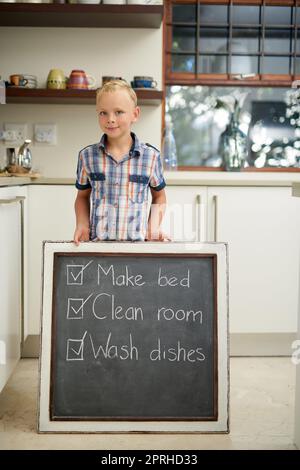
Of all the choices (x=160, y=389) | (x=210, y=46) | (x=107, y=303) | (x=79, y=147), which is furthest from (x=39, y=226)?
(x=210, y=46)

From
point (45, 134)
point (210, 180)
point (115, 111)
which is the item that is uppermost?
point (45, 134)

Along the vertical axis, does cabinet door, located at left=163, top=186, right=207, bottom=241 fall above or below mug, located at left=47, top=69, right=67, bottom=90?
below

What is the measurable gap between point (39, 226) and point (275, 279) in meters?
1.19

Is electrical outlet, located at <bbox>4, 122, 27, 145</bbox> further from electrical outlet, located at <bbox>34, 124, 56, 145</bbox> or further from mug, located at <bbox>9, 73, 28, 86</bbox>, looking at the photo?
mug, located at <bbox>9, 73, 28, 86</bbox>

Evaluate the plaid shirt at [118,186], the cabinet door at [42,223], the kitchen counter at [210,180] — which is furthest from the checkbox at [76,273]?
the cabinet door at [42,223]

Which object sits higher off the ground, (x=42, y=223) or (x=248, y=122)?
(x=248, y=122)

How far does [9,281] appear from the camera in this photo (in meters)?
2.51

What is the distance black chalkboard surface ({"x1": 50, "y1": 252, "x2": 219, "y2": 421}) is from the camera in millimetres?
2277

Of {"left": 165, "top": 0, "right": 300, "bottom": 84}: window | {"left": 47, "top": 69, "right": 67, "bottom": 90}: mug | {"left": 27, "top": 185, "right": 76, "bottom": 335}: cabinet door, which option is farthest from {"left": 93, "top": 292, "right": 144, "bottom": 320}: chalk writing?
{"left": 165, "top": 0, "right": 300, "bottom": 84}: window

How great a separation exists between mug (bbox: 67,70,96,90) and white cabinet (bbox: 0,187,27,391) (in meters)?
0.94

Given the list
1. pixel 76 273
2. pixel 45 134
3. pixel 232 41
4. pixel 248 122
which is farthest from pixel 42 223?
pixel 232 41

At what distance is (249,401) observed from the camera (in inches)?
105

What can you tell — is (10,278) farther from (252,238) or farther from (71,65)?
(71,65)

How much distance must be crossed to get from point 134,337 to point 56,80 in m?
1.86
